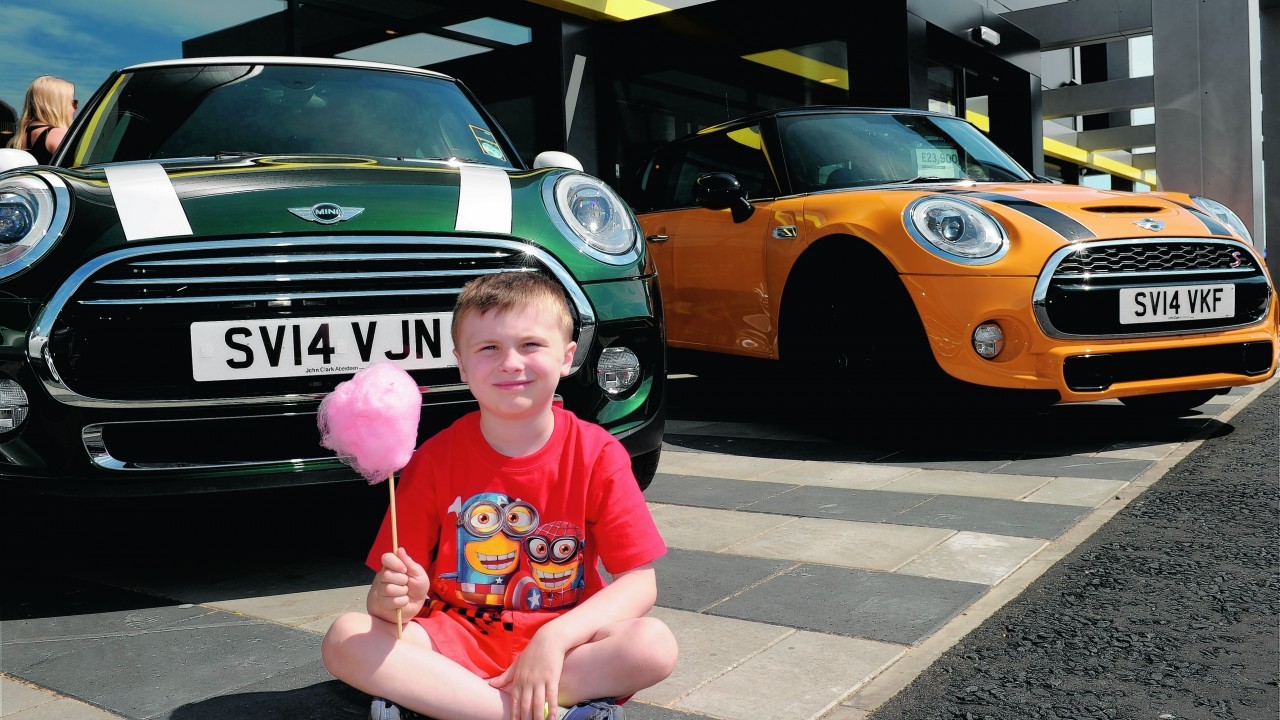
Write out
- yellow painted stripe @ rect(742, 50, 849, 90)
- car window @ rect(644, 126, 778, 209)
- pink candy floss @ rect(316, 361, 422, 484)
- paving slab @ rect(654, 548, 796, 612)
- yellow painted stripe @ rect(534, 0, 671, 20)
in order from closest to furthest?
pink candy floss @ rect(316, 361, 422, 484) < paving slab @ rect(654, 548, 796, 612) < car window @ rect(644, 126, 778, 209) < yellow painted stripe @ rect(742, 50, 849, 90) < yellow painted stripe @ rect(534, 0, 671, 20)

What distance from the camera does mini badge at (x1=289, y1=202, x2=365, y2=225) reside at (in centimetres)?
246

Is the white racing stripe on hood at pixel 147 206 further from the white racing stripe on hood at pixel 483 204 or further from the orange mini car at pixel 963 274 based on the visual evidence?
the orange mini car at pixel 963 274

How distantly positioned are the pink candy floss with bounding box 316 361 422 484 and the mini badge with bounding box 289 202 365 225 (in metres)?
1.08

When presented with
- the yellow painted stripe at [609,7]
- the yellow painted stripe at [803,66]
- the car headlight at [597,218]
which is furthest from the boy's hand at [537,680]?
the yellow painted stripe at [609,7]

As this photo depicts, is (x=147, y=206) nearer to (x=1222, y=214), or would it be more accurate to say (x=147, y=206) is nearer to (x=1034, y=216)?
(x=1034, y=216)

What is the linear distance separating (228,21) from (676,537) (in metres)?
6.97

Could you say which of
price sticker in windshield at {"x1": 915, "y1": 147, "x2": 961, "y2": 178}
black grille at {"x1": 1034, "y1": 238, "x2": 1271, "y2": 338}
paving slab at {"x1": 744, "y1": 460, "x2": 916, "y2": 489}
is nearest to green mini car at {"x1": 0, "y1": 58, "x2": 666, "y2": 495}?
paving slab at {"x1": 744, "y1": 460, "x2": 916, "y2": 489}

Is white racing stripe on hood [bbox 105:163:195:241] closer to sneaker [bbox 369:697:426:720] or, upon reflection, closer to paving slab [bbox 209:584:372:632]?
paving slab [bbox 209:584:372:632]

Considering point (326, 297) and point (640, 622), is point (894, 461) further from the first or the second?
point (640, 622)

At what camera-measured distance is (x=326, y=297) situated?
7.85 ft

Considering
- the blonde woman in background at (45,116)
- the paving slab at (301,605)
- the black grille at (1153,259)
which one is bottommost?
the paving slab at (301,605)

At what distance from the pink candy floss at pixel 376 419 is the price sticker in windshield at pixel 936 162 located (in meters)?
3.76

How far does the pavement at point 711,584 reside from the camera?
75.1 inches

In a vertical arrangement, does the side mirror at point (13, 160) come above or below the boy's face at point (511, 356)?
above
